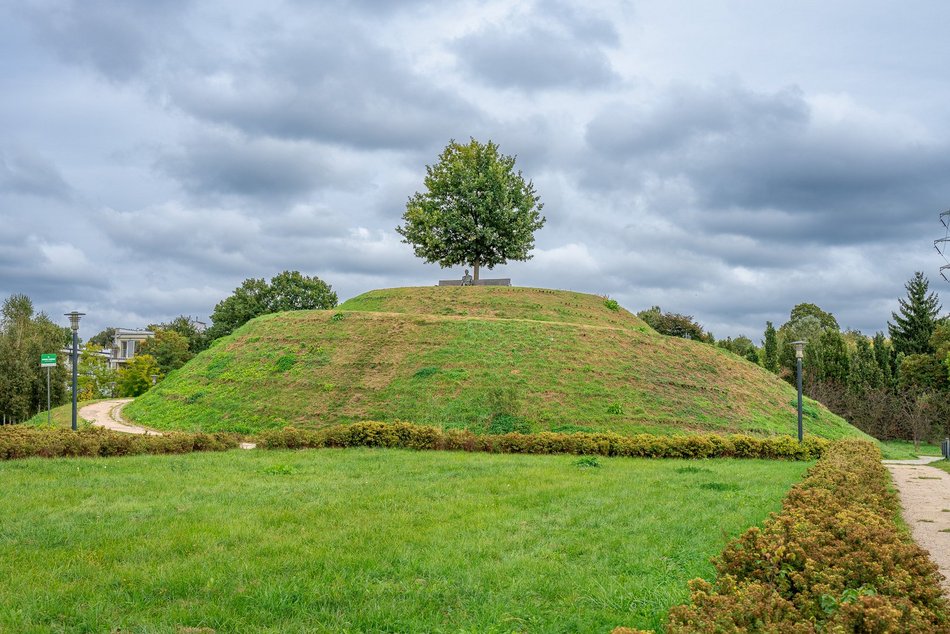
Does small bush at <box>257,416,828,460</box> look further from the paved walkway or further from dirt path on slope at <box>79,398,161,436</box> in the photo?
dirt path on slope at <box>79,398,161,436</box>

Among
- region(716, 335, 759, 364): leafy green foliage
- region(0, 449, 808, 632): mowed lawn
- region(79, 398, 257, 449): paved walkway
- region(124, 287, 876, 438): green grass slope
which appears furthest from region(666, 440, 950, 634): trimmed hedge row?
region(716, 335, 759, 364): leafy green foliage

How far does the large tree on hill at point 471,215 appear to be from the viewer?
4194 cm

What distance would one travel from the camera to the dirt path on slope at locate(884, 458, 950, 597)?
26.1ft

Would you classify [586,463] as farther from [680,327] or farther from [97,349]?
[97,349]

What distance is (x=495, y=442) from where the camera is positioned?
1850 centimetres

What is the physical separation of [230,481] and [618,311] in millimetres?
31246

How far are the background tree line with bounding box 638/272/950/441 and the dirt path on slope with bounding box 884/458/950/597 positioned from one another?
21317mm

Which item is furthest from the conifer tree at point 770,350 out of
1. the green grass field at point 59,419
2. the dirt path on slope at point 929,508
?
the green grass field at point 59,419

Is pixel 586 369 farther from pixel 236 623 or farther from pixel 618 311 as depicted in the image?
pixel 236 623

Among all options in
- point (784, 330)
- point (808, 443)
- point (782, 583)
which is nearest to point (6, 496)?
point (782, 583)

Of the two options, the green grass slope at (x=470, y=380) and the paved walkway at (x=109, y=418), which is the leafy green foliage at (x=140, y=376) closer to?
the paved walkway at (x=109, y=418)

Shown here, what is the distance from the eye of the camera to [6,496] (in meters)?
9.98

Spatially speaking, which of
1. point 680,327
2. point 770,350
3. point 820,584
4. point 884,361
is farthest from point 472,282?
point 820,584

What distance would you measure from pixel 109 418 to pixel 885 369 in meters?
52.1
